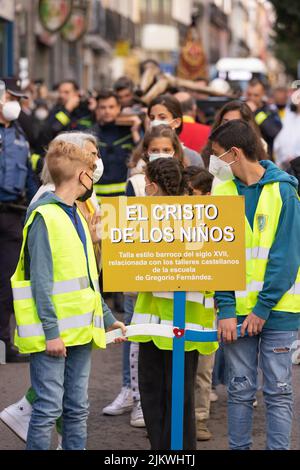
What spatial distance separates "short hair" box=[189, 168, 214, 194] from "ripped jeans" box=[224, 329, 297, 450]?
1.42m

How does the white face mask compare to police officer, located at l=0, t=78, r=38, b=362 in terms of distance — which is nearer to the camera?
the white face mask

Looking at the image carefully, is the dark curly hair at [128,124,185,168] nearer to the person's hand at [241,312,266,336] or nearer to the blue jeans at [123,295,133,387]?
the blue jeans at [123,295,133,387]

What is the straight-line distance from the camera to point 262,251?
5.45 metres

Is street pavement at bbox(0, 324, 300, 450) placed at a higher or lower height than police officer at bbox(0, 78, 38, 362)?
lower

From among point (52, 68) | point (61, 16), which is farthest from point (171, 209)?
point (52, 68)

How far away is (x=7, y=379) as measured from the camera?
8.09m

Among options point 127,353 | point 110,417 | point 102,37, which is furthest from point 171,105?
point 102,37

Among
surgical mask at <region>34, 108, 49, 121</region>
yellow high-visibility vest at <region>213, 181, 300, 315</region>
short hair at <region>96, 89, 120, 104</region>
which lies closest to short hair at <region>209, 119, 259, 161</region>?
yellow high-visibility vest at <region>213, 181, 300, 315</region>

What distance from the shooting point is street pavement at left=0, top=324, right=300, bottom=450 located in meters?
6.55

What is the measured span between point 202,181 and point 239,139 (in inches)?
47.6

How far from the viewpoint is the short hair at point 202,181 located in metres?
6.68

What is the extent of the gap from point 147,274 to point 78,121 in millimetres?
7411

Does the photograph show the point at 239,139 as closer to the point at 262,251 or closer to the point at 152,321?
the point at 262,251

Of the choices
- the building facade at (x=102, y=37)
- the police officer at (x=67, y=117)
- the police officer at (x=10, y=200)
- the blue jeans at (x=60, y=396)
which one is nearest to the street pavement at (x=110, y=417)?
the police officer at (x=10, y=200)
